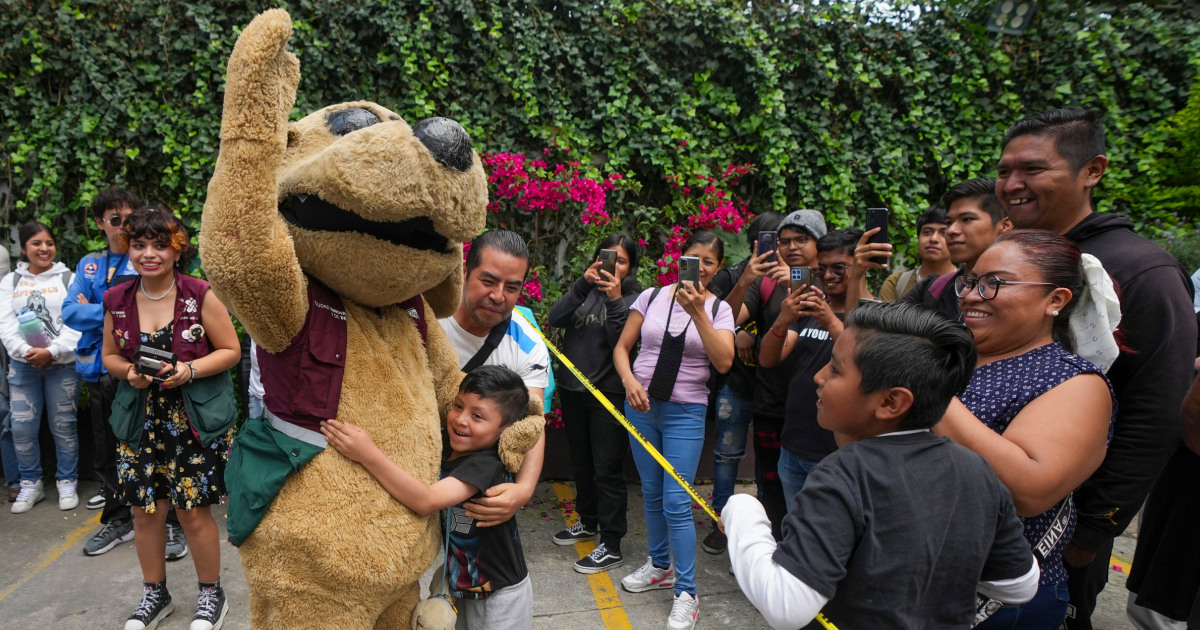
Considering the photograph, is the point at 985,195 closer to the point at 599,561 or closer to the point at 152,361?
the point at 599,561

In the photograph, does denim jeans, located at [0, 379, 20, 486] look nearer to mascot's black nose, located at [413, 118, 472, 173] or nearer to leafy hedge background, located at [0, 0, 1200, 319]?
leafy hedge background, located at [0, 0, 1200, 319]

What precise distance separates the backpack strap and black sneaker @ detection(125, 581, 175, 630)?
3.90 m

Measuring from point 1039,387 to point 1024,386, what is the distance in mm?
34

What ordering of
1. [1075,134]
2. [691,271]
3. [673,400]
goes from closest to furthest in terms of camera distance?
[1075,134] → [691,271] → [673,400]

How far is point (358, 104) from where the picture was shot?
217 cm

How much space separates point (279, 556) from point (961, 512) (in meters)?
1.77

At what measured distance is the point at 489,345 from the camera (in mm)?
2746

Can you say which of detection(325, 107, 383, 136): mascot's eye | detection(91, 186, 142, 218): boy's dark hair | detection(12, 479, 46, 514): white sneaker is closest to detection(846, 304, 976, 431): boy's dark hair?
detection(325, 107, 383, 136): mascot's eye

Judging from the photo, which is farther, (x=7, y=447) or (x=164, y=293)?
(x=7, y=447)

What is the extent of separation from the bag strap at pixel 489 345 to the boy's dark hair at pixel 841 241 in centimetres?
175

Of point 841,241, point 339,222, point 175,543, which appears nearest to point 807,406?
point 841,241

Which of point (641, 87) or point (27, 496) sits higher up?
point (641, 87)

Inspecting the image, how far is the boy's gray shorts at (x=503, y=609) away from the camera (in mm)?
2357

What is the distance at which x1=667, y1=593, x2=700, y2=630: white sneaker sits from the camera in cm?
359
